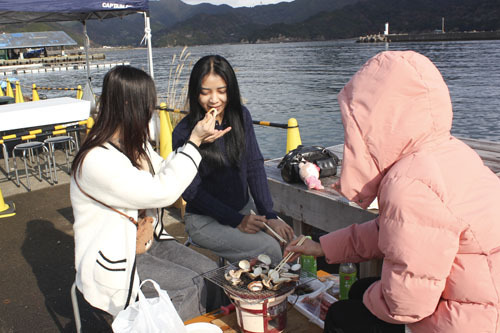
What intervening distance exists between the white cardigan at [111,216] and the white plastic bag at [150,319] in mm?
295

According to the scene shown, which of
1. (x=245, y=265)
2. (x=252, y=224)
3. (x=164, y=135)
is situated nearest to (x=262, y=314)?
(x=245, y=265)

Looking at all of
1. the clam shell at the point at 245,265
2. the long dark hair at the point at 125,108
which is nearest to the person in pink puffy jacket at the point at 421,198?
the clam shell at the point at 245,265

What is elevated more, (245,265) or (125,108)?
(125,108)

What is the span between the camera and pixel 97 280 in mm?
2180

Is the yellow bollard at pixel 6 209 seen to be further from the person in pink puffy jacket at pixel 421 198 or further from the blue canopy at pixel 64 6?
the person in pink puffy jacket at pixel 421 198

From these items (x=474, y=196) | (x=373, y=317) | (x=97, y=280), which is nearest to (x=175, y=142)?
(x=97, y=280)

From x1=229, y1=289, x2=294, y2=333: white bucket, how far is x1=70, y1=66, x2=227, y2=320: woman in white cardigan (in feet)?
1.75

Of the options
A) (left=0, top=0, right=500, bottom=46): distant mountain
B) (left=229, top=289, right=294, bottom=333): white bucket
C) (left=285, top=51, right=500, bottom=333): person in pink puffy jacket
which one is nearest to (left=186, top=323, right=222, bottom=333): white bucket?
(left=229, top=289, right=294, bottom=333): white bucket

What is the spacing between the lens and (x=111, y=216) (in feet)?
7.12

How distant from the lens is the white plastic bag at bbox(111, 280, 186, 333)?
186 centimetres

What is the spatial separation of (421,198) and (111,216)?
1.40m

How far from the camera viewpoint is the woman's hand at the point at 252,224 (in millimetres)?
2793

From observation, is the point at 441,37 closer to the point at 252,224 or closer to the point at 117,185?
the point at 252,224

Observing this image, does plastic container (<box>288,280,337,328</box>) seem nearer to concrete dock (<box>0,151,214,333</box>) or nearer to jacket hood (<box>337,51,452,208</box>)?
jacket hood (<box>337,51,452,208</box>)
